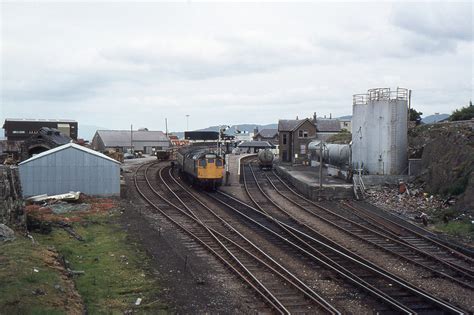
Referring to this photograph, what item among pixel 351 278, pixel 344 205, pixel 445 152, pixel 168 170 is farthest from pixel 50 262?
pixel 168 170

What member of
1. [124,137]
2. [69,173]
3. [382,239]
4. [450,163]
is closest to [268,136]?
[124,137]

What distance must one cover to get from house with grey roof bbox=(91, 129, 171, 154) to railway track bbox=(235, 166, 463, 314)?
243 ft

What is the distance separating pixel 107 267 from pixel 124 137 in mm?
86981

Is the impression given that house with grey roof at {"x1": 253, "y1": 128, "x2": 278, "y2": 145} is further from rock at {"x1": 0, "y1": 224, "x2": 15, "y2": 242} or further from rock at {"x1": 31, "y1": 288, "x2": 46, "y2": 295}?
rock at {"x1": 31, "y1": 288, "x2": 46, "y2": 295}

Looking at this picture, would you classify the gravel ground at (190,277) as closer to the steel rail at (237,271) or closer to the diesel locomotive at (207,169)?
the steel rail at (237,271)

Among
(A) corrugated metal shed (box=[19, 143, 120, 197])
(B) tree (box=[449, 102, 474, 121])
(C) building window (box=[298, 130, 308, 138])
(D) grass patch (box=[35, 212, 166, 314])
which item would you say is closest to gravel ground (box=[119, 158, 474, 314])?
(D) grass patch (box=[35, 212, 166, 314])

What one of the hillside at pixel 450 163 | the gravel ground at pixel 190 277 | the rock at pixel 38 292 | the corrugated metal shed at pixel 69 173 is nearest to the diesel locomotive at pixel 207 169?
the corrugated metal shed at pixel 69 173

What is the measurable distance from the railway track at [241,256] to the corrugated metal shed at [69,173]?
2.87 meters

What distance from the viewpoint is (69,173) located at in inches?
1240

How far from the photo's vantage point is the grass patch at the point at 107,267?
1192cm

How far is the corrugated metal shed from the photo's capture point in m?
30.6

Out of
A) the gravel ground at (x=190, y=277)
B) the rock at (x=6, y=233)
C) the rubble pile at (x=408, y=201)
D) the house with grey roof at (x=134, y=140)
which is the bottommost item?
the gravel ground at (x=190, y=277)

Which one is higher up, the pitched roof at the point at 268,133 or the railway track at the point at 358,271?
the pitched roof at the point at 268,133

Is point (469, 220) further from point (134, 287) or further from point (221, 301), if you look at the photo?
point (134, 287)
